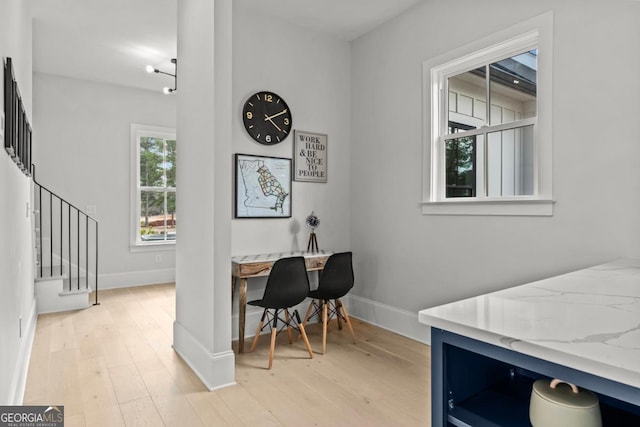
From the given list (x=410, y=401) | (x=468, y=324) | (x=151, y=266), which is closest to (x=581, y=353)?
(x=468, y=324)

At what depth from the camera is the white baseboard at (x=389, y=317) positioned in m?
3.22

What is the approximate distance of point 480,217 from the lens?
9.16ft

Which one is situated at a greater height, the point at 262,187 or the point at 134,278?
the point at 262,187

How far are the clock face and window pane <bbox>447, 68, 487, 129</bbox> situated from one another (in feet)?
4.74

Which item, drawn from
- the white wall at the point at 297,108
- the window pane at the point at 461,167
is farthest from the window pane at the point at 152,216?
the window pane at the point at 461,167

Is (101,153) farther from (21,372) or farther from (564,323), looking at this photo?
(564,323)

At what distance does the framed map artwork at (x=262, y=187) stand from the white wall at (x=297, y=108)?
0.07 meters

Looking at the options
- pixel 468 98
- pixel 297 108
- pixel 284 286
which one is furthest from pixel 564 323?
pixel 297 108

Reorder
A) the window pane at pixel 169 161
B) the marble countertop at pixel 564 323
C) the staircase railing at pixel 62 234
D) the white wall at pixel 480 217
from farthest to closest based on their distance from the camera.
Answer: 1. the window pane at pixel 169 161
2. the staircase railing at pixel 62 234
3. the white wall at pixel 480 217
4. the marble countertop at pixel 564 323

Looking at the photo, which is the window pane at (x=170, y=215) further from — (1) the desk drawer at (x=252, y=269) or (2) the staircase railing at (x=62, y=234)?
(1) the desk drawer at (x=252, y=269)

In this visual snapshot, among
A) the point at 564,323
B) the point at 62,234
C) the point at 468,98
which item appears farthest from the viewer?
the point at 62,234

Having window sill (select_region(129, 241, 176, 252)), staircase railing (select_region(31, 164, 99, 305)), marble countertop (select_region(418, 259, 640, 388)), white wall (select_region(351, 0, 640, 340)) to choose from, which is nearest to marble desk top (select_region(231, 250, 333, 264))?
white wall (select_region(351, 0, 640, 340))

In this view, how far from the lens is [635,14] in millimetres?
2037

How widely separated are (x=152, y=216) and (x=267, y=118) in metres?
3.32
